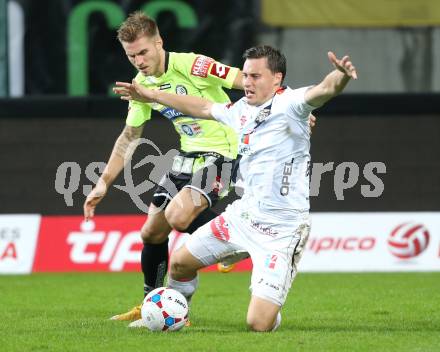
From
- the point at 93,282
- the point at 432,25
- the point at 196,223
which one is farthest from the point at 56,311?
the point at 432,25

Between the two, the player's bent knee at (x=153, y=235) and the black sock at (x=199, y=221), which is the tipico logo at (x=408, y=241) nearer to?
the black sock at (x=199, y=221)

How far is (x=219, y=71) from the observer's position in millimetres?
8047

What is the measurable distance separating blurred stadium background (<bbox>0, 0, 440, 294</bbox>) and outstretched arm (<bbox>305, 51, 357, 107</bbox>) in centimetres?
587

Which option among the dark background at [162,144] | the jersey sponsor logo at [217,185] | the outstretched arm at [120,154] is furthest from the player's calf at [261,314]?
the dark background at [162,144]

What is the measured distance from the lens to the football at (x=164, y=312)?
701 cm

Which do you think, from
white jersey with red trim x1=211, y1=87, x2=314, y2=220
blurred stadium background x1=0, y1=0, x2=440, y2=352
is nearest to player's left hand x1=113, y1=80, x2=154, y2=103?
white jersey with red trim x1=211, y1=87, x2=314, y2=220

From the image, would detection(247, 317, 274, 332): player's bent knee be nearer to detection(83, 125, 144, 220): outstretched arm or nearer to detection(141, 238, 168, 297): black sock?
detection(141, 238, 168, 297): black sock

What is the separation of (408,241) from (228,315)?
4666mm

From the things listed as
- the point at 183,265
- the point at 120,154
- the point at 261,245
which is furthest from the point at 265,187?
the point at 120,154

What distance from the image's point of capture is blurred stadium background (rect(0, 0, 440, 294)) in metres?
12.4

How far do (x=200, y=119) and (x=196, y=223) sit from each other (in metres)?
0.83

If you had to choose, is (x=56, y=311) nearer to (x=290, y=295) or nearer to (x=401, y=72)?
(x=290, y=295)

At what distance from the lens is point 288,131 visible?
7020 mm

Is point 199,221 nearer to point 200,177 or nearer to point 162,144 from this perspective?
point 200,177
